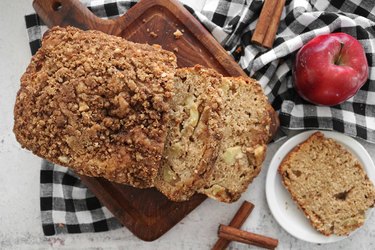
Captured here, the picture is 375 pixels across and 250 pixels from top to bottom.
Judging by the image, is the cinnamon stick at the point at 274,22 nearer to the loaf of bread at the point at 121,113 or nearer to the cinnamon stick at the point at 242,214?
the loaf of bread at the point at 121,113

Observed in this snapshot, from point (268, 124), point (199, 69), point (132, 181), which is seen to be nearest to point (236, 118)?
point (268, 124)

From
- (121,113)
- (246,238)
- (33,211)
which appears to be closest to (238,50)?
(121,113)

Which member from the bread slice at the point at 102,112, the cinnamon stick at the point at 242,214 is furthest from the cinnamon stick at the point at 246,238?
the bread slice at the point at 102,112

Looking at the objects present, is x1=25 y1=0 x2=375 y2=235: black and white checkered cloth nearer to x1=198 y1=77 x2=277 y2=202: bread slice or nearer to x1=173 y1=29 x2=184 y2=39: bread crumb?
x1=173 y1=29 x2=184 y2=39: bread crumb

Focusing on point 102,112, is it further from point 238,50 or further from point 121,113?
point 238,50

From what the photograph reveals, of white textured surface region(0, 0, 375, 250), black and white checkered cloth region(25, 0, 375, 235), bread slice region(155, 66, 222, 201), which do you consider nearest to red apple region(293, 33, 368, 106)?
black and white checkered cloth region(25, 0, 375, 235)

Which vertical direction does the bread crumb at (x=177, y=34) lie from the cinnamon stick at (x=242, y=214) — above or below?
above
